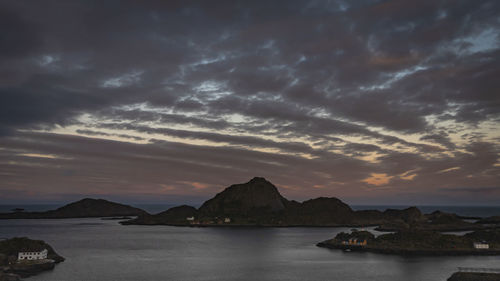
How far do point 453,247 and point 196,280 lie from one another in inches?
2934

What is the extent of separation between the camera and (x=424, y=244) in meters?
112

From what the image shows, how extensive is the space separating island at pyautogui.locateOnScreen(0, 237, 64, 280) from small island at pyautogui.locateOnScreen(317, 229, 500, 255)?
79883 millimetres

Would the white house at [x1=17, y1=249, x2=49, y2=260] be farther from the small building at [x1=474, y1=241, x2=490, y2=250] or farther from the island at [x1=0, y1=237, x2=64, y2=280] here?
the small building at [x1=474, y1=241, x2=490, y2=250]

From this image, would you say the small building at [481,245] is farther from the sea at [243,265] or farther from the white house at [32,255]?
the white house at [32,255]

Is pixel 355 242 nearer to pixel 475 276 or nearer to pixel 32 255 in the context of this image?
pixel 475 276

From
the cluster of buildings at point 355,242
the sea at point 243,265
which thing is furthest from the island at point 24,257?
the cluster of buildings at point 355,242

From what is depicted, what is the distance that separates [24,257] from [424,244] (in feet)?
322

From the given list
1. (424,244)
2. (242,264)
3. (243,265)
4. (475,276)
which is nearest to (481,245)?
(424,244)

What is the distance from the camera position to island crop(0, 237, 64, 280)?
74.0 metres

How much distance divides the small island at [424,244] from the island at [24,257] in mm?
79883

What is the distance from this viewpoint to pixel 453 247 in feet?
359

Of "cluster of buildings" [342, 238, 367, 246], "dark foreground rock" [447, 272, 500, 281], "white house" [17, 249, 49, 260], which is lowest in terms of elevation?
"dark foreground rock" [447, 272, 500, 281]

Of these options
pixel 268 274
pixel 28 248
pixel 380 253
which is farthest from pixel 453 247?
A: pixel 28 248

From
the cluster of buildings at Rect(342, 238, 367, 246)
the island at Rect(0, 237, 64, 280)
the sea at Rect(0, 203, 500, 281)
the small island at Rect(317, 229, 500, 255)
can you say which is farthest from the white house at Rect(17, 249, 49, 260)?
the cluster of buildings at Rect(342, 238, 367, 246)
